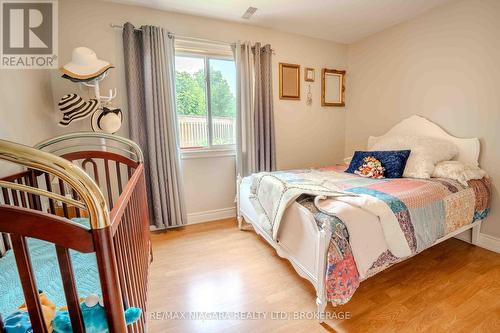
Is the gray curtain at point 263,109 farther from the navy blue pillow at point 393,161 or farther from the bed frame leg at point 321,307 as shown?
the bed frame leg at point 321,307

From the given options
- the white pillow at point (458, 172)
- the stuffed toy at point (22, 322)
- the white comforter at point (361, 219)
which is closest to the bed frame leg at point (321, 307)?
the white comforter at point (361, 219)

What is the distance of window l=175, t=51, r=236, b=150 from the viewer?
2752mm

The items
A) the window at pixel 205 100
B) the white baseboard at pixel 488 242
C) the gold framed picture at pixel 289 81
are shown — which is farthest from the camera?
the gold framed picture at pixel 289 81

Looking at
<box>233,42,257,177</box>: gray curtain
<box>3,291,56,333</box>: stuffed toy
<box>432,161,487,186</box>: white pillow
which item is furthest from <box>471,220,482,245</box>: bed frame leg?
<box>3,291,56,333</box>: stuffed toy

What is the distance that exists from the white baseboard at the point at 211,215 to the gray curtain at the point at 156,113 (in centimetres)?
26

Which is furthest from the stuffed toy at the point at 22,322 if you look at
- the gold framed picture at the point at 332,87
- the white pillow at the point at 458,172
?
the gold framed picture at the point at 332,87

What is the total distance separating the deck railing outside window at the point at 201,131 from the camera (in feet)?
9.27

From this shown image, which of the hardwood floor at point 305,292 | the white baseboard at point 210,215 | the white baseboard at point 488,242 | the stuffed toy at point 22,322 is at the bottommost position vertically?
the hardwood floor at point 305,292

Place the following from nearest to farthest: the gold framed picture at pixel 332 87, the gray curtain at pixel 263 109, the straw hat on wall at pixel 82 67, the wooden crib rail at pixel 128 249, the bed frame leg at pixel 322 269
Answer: the wooden crib rail at pixel 128 249, the bed frame leg at pixel 322 269, the straw hat on wall at pixel 82 67, the gray curtain at pixel 263 109, the gold framed picture at pixel 332 87

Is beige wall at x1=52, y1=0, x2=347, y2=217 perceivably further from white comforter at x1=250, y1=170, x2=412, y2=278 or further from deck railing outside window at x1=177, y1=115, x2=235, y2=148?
white comforter at x1=250, y1=170, x2=412, y2=278

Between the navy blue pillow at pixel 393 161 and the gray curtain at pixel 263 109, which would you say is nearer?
the navy blue pillow at pixel 393 161

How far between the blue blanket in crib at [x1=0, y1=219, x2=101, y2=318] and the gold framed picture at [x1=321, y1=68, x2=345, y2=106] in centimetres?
329

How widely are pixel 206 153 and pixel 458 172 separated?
253 cm

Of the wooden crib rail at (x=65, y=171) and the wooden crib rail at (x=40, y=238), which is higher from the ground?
the wooden crib rail at (x=65, y=171)
